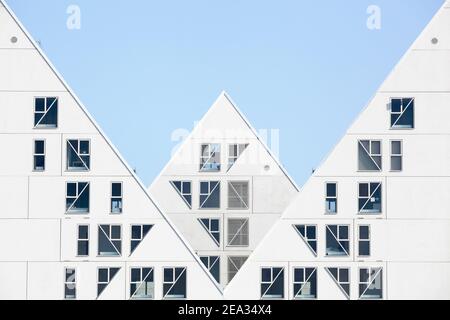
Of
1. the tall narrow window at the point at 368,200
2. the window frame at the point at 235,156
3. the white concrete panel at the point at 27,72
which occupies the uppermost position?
the white concrete panel at the point at 27,72

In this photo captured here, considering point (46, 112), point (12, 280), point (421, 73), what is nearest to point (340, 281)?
point (421, 73)

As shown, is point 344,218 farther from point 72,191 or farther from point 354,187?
point 72,191

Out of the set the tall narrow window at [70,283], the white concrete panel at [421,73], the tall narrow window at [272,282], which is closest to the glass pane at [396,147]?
the white concrete panel at [421,73]

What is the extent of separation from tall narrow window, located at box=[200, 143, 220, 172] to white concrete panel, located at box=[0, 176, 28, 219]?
80.8 feet

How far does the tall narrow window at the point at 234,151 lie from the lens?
252 feet

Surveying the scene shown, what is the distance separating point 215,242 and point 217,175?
227 inches

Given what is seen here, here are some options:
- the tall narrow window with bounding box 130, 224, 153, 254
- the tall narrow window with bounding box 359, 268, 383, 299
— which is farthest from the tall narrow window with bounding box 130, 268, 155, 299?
the tall narrow window with bounding box 359, 268, 383, 299

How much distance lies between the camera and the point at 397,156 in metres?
54.9

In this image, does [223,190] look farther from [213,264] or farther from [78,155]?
[78,155]

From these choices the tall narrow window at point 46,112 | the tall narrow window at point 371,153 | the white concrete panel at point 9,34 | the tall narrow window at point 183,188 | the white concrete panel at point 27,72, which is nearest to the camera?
the white concrete panel at point 9,34

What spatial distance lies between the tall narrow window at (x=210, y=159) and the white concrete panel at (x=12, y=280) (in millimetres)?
25428

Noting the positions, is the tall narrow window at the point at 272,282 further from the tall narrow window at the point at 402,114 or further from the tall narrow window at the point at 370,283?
the tall narrow window at the point at 402,114

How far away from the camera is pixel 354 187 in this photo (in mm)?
55125
